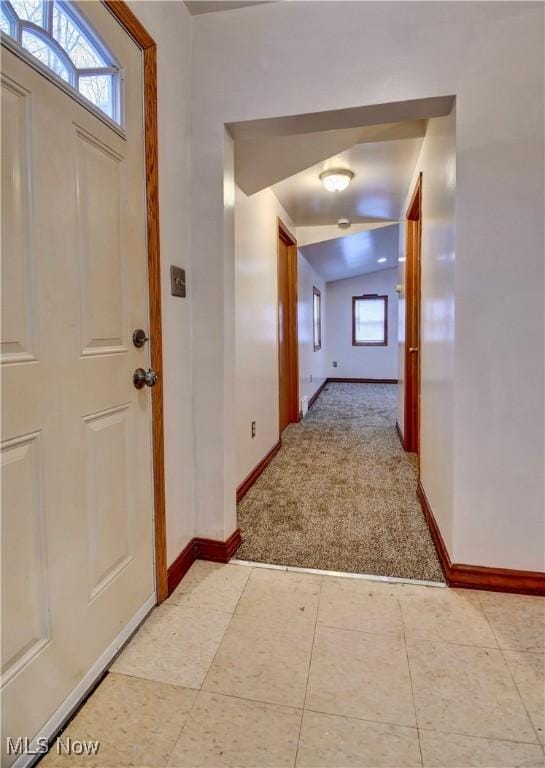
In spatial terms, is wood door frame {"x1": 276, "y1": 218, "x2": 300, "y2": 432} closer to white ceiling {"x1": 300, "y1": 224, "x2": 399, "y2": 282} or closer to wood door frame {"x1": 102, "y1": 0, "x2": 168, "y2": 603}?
white ceiling {"x1": 300, "y1": 224, "x2": 399, "y2": 282}

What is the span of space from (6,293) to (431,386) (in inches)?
75.8

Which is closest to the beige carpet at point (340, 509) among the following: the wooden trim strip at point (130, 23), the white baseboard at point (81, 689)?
the white baseboard at point (81, 689)

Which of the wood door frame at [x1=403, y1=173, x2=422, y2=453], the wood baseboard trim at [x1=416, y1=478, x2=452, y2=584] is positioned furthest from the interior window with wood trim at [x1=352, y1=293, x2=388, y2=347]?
the wood baseboard trim at [x1=416, y1=478, x2=452, y2=584]

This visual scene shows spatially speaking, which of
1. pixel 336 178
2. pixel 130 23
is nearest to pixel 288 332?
pixel 336 178

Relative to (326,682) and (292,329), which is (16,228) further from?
(292,329)

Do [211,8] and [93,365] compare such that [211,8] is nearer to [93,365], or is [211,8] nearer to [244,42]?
[244,42]

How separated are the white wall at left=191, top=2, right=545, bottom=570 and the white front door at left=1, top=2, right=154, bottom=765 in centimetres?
59

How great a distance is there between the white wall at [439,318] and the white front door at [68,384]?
1.17 m

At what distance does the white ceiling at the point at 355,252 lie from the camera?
16.2 ft

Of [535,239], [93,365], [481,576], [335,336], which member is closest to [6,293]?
[93,365]

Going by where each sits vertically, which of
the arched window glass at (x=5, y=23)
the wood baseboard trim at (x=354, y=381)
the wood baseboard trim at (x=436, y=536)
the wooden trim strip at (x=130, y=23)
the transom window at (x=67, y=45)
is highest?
the wooden trim strip at (x=130, y=23)

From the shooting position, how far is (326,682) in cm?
123

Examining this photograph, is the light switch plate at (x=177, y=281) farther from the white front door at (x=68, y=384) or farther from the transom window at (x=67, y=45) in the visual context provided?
the transom window at (x=67, y=45)

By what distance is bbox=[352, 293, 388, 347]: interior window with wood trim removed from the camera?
871cm
